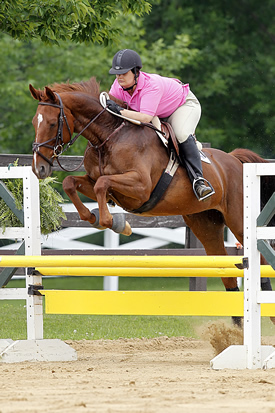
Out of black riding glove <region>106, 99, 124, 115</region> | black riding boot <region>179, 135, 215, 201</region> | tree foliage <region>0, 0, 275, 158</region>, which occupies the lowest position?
black riding boot <region>179, 135, 215, 201</region>

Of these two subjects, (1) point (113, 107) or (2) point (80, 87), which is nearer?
(1) point (113, 107)

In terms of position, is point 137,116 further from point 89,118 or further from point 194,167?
point 194,167

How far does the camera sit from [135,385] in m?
3.49

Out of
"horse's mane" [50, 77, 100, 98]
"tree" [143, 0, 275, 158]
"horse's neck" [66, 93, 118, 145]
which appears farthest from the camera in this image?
"tree" [143, 0, 275, 158]

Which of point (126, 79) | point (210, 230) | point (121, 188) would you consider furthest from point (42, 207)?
point (210, 230)

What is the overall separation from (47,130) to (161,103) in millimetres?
956

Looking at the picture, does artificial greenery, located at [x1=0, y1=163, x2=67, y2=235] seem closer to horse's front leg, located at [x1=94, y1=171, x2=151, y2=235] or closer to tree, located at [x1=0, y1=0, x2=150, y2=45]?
horse's front leg, located at [x1=94, y1=171, x2=151, y2=235]

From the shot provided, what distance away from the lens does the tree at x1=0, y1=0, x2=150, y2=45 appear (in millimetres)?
6543

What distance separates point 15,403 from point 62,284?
8852 millimetres

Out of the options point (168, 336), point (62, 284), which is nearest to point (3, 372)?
point (168, 336)

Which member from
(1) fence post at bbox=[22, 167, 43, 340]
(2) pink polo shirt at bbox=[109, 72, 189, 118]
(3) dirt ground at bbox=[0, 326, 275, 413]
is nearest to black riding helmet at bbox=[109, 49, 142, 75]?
(2) pink polo shirt at bbox=[109, 72, 189, 118]

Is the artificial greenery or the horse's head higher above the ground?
the horse's head

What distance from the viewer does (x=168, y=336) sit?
636cm

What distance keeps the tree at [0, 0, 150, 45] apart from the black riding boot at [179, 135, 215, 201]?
6.70 feet
